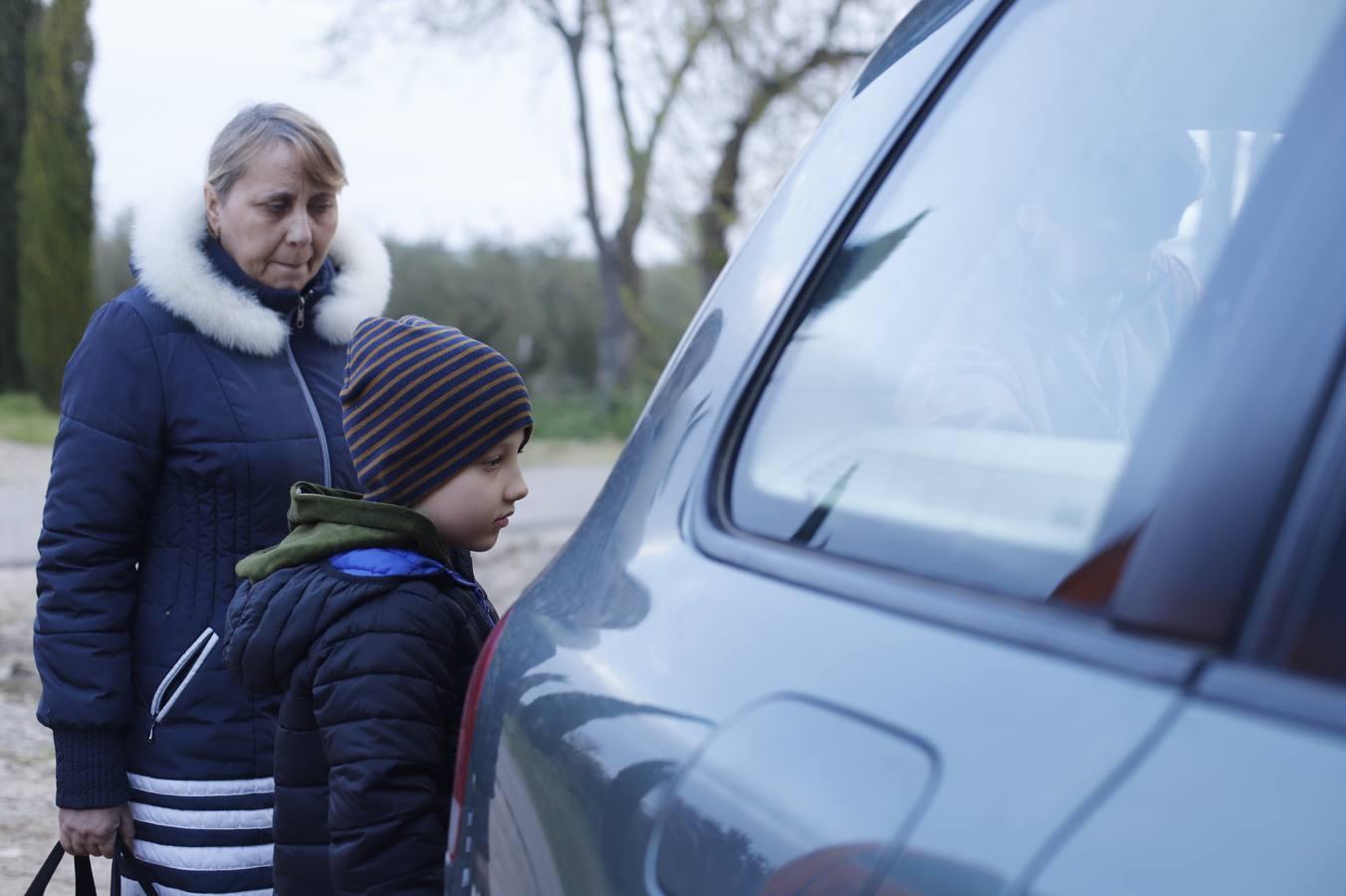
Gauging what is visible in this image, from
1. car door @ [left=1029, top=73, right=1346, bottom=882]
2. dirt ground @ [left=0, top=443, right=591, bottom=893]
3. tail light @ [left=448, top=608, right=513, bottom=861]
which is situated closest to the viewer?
car door @ [left=1029, top=73, right=1346, bottom=882]

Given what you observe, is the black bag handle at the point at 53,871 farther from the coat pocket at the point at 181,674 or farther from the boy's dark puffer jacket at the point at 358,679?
the boy's dark puffer jacket at the point at 358,679

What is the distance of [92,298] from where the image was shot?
692 inches

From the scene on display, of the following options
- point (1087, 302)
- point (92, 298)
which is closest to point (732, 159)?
point (92, 298)

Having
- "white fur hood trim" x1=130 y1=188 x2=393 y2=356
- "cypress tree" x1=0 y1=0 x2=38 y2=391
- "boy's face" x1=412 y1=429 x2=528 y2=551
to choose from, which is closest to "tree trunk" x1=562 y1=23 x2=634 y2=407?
"cypress tree" x1=0 y1=0 x2=38 y2=391

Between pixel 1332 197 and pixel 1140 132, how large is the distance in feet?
1.21

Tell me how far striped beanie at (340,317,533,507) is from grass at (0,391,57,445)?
12303 millimetres

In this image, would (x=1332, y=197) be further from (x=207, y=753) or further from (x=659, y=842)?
(x=207, y=753)

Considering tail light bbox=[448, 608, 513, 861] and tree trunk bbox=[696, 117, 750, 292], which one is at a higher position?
tree trunk bbox=[696, 117, 750, 292]

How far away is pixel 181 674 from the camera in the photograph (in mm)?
2152

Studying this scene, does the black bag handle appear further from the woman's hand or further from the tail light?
the tail light

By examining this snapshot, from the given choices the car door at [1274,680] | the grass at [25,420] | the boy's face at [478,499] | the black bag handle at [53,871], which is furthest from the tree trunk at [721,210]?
the car door at [1274,680]

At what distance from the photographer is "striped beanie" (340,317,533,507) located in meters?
1.71

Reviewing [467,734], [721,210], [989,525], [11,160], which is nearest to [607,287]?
[721,210]

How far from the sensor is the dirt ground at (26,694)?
3.62 meters
